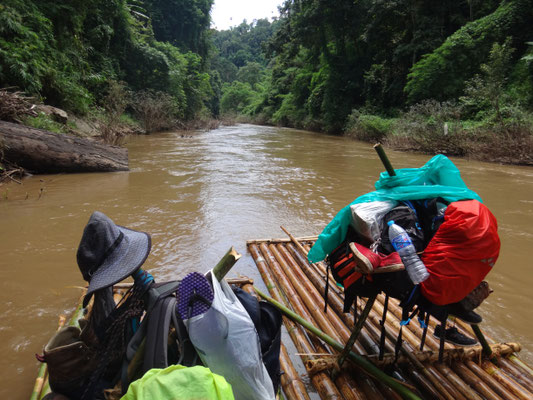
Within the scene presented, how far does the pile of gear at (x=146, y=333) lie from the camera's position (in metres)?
1.09

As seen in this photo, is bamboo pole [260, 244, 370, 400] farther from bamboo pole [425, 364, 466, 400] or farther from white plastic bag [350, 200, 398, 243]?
white plastic bag [350, 200, 398, 243]

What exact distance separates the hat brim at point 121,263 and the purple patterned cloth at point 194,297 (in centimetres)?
24

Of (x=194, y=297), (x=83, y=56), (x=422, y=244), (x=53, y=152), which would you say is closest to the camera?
(x=194, y=297)

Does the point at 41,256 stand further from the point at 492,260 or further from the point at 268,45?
the point at 268,45

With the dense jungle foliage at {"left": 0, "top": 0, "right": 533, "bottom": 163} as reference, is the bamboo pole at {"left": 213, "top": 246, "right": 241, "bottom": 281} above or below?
below

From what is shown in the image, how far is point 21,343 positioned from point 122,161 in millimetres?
5583

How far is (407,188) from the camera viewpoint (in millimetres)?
1519

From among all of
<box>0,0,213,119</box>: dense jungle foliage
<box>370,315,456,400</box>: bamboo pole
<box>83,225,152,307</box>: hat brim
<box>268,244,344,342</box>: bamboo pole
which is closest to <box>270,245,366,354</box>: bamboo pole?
<box>268,244,344,342</box>: bamboo pole

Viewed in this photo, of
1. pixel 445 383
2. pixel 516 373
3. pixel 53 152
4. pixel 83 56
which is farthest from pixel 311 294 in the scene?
pixel 83 56

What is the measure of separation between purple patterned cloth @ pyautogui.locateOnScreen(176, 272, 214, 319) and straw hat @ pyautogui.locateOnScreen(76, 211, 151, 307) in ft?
0.82

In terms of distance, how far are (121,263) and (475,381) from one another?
1.79m

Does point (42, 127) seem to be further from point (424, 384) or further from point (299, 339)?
point (424, 384)

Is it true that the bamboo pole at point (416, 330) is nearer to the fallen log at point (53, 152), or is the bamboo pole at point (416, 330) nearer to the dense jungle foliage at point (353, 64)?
the fallen log at point (53, 152)

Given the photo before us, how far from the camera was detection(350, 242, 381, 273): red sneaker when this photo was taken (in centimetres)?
128
